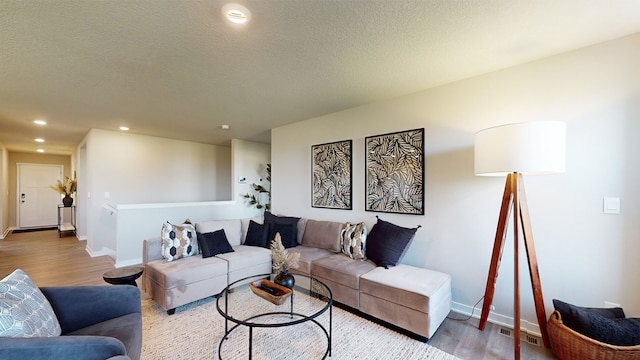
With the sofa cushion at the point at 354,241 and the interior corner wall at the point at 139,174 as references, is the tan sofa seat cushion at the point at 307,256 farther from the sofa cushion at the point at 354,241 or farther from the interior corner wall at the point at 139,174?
the interior corner wall at the point at 139,174

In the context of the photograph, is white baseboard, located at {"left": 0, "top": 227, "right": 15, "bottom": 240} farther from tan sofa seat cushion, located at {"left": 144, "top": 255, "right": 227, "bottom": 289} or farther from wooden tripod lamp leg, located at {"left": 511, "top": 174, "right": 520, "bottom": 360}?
wooden tripod lamp leg, located at {"left": 511, "top": 174, "right": 520, "bottom": 360}

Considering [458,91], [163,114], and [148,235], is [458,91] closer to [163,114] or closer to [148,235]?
[163,114]

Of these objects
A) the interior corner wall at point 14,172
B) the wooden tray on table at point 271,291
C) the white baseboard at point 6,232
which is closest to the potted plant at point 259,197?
the wooden tray on table at point 271,291

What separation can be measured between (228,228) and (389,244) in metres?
2.27

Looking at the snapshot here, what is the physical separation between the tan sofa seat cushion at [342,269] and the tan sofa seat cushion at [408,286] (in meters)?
0.09

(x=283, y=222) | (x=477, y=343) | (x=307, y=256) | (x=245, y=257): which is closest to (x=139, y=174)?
(x=283, y=222)

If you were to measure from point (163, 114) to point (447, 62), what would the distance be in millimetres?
3844

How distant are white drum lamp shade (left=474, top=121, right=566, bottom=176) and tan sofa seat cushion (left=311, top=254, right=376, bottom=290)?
1.57 m

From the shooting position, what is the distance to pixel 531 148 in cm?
193

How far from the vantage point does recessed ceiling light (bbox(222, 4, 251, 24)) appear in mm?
1639

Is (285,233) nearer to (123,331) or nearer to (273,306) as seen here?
(273,306)

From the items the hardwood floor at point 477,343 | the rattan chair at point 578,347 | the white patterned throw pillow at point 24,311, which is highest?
the white patterned throw pillow at point 24,311

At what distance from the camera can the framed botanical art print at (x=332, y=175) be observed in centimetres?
378

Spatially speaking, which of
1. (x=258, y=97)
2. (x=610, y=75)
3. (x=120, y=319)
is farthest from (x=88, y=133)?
(x=610, y=75)
